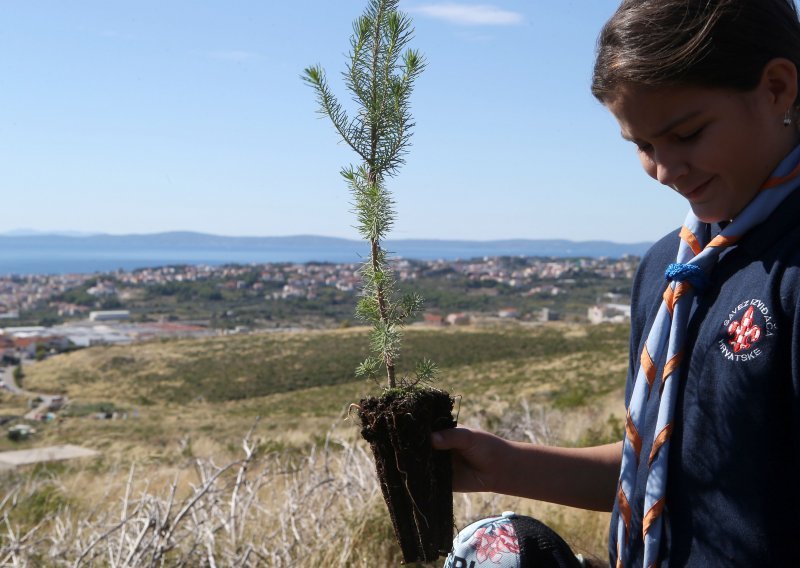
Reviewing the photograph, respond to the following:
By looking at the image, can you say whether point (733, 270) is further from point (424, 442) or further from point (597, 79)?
point (424, 442)

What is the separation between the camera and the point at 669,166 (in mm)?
1349

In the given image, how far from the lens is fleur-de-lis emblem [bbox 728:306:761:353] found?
126 cm

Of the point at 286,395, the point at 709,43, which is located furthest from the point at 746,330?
the point at 286,395

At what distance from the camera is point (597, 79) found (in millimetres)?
1426

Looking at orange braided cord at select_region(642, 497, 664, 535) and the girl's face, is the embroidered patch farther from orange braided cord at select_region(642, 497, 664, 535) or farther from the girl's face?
orange braided cord at select_region(642, 497, 664, 535)

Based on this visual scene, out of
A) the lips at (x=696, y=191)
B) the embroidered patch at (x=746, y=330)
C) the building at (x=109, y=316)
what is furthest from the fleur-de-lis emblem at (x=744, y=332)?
the building at (x=109, y=316)

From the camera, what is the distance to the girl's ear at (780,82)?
129cm

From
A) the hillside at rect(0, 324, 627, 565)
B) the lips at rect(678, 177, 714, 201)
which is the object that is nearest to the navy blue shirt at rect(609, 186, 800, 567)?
the lips at rect(678, 177, 714, 201)

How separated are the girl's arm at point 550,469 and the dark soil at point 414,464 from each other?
58 mm

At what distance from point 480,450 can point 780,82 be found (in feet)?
3.28

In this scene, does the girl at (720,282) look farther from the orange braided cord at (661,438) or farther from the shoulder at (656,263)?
the shoulder at (656,263)

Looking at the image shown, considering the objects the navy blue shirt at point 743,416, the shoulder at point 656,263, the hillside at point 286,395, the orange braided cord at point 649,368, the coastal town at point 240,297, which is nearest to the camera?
the navy blue shirt at point 743,416

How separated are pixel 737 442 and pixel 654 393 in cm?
21

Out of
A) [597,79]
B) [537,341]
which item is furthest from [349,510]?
[537,341]
